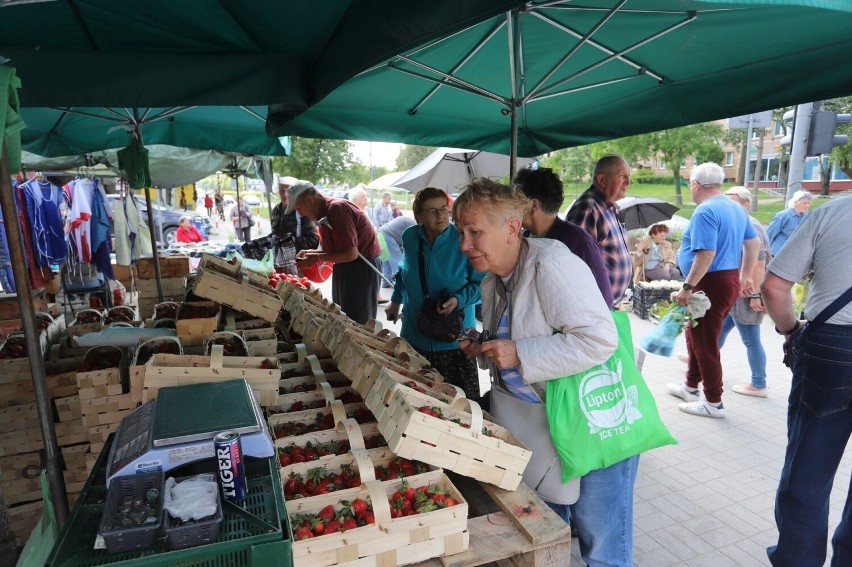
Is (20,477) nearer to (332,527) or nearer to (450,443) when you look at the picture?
(332,527)

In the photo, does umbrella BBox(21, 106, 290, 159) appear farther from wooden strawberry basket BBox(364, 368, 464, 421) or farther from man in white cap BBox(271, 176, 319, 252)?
wooden strawberry basket BBox(364, 368, 464, 421)

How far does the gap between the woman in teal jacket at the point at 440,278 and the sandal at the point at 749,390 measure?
359 cm

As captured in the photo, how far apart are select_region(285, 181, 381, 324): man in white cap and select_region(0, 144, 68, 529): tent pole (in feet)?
10.4

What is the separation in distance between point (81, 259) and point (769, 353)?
33.7 ft

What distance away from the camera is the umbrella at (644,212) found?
10.6m

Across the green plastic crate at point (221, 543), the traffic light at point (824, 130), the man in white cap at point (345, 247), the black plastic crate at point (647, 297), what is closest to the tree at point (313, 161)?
the black plastic crate at point (647, 297)

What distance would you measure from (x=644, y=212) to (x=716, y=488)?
7792mm

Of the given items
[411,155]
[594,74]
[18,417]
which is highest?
[411,155]

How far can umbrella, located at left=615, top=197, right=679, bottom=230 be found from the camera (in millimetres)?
10594

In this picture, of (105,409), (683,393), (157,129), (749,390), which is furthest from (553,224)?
(157,129)

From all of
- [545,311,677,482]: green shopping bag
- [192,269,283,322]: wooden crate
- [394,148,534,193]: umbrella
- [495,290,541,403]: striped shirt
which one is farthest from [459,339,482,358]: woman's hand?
[394,148,534,193]: umbrella

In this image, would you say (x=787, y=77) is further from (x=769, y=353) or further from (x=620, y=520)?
(x=769, y=353)

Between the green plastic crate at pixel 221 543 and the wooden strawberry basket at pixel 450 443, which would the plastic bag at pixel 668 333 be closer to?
the wooden strawberry basket at pixel 450 443

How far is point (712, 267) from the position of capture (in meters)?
4.99
